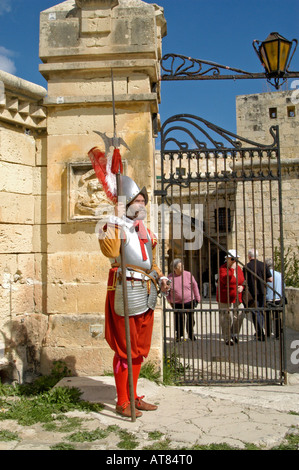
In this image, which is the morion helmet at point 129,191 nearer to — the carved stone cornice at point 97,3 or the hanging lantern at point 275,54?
the carved stone cornice at point 97,3

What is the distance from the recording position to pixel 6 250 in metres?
4.80

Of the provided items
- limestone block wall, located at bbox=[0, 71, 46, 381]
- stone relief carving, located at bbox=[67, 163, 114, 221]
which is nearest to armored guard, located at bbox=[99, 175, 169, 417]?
stone relief carving, located at bbox=[67, 163, 114, 221]

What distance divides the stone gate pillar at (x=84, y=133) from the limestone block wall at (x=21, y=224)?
18 centimetres

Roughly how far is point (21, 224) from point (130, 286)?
1727mm

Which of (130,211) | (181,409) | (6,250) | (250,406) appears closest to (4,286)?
(6,250)

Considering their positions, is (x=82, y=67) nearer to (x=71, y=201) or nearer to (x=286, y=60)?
(x=71, y=201)

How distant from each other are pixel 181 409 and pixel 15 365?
6.03ft

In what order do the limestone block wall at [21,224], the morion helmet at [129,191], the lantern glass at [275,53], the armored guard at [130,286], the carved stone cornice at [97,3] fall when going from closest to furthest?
the armored guard at [130,286], the morion helmet at [129,191], the limestone block wall at [21,224], the carved stone cornice at [97,3], the lantern glass at [275,53]

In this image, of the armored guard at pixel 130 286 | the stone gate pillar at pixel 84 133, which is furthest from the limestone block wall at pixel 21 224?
the armored guard at pixel 130 286

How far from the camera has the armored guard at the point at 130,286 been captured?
373 cm

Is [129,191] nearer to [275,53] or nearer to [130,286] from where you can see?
[130,286]

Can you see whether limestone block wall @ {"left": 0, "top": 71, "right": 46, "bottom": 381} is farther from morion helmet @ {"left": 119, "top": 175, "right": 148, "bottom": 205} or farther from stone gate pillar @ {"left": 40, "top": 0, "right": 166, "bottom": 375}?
morion helmet @ {"left": 119, "top": 175, "right": 148, "bottom": 205}

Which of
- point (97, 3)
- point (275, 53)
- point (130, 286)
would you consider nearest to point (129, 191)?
point (130, 286)
